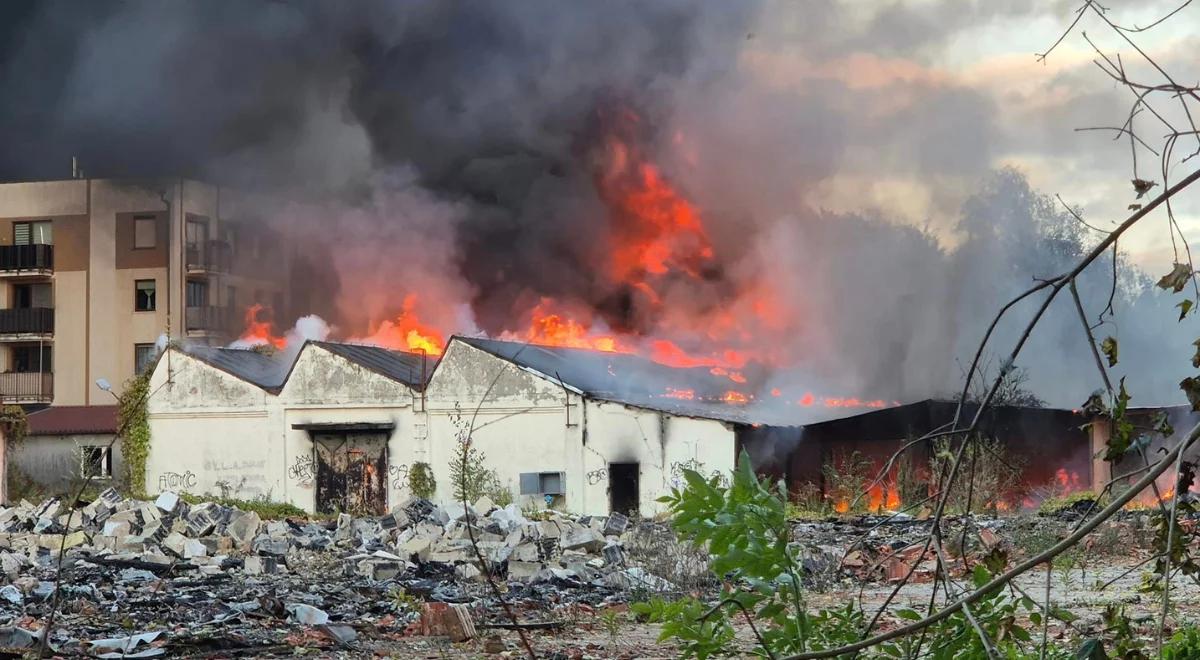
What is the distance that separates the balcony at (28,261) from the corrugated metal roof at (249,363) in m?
15.7

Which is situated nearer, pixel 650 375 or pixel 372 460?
pixel 372 460

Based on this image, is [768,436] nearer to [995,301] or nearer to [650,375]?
[650,375]

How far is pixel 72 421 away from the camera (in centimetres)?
3862

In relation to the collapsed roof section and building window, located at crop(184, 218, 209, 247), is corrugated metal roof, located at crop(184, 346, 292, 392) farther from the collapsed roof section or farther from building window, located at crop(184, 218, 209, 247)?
building window, located at crop(184, 218, 209, 247)

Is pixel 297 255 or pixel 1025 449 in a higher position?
pixel 297 255

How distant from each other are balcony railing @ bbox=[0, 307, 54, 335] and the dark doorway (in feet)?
95.2

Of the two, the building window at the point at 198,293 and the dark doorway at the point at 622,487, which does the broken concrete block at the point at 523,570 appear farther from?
the building window at the point at 198,293

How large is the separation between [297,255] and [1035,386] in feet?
87.2

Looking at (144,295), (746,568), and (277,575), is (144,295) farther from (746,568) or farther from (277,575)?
(746,568)

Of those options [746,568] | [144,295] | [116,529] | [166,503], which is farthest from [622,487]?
[144,295]

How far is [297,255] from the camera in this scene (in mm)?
45500

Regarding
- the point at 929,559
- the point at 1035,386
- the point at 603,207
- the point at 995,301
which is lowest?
the point at 929,559

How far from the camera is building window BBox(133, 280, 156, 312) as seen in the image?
4556cm

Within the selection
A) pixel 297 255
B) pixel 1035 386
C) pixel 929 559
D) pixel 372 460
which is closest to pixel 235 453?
pixel 372 460
